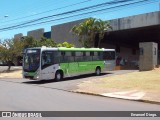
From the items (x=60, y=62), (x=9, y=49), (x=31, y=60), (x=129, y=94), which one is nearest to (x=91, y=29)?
(x=9, y=49)

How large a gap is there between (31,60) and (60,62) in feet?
8.18

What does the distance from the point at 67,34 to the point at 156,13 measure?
58.1 ft

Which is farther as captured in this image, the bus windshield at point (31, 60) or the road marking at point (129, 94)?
the bus windshield at point (31, 60)

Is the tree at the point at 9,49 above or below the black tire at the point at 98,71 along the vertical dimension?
above

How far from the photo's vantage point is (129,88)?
63.7 ft

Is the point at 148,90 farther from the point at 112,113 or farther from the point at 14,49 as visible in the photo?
the point at 14,49

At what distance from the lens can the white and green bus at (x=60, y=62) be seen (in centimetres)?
2614

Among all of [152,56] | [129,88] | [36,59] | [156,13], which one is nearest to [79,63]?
[36,59]

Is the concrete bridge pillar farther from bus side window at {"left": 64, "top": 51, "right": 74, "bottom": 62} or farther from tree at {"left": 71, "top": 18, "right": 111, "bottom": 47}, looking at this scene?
tree at {"left": 71, "top": 18, "right": 111, "bottom": 47}

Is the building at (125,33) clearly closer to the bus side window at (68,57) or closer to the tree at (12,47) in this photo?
the tree at (12,47)

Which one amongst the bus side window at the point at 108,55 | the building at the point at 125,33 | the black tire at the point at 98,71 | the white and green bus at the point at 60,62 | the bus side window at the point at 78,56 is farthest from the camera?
the building at the point at 125,33

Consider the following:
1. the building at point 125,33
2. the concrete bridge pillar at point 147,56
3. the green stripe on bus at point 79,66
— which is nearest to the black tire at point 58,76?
the green stripe on bus at point 79,66

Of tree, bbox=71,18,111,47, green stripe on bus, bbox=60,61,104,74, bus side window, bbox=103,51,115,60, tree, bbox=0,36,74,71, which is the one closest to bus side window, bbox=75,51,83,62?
green stripe on bus, bbox=60,61,104,74

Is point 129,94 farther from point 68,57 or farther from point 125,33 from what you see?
point 125,33
